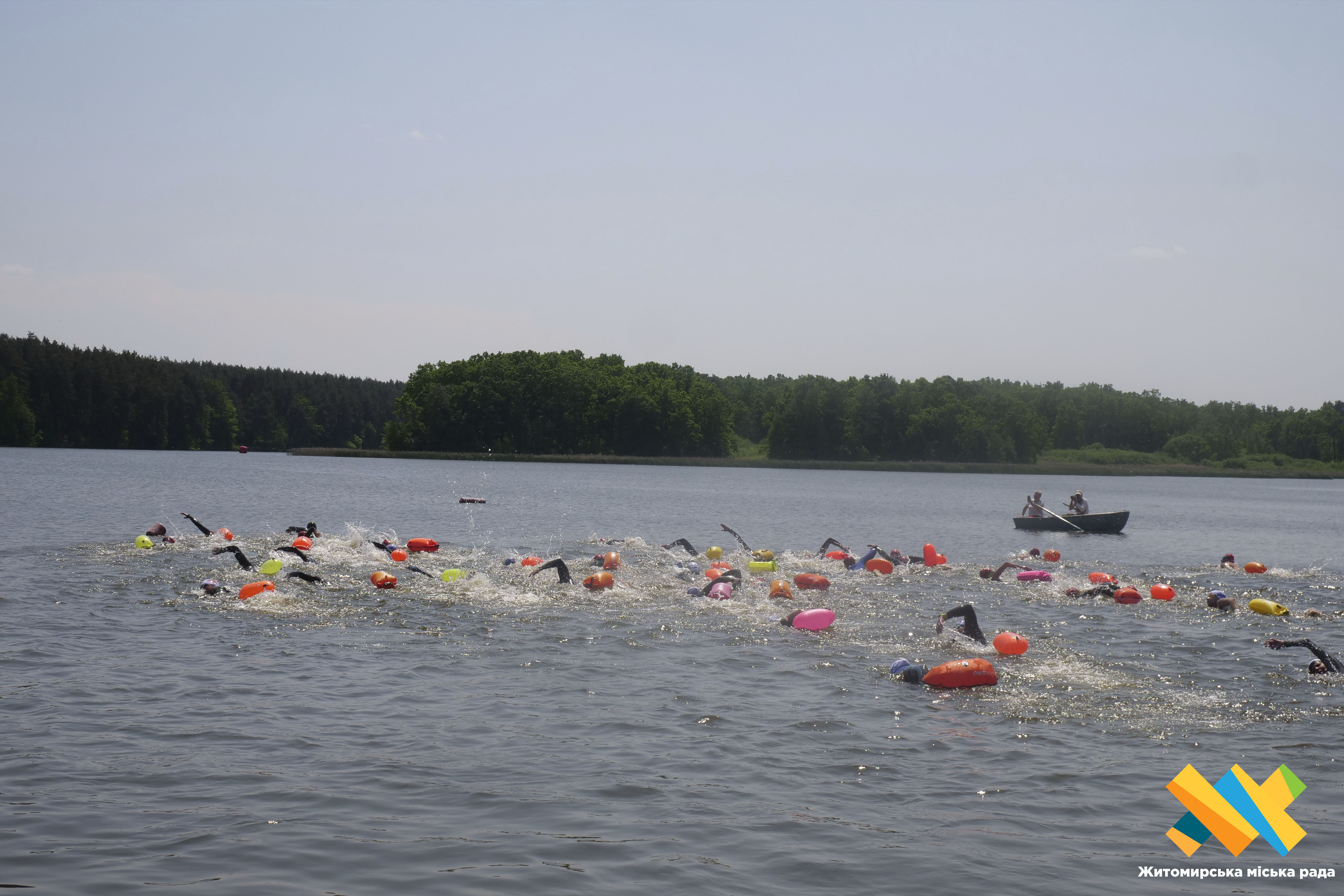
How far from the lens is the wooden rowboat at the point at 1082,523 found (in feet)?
142

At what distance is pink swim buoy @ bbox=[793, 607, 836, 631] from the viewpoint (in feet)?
56.7

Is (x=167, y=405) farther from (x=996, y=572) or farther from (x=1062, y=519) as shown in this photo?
(x=996, y=572)

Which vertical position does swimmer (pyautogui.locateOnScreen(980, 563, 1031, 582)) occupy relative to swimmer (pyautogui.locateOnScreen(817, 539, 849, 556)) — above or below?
below

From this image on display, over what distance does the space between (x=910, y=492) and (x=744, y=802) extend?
73.7 m

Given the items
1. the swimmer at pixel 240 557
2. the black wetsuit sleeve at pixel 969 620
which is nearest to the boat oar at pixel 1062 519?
the black wetsuit sleeve at pixel 969 620

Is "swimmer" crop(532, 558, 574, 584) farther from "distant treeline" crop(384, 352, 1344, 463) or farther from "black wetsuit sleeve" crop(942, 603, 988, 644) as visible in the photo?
"distant treeline" crop(384, 352, 1344, 463)

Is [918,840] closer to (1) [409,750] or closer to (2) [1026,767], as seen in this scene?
(2) [1026,767]

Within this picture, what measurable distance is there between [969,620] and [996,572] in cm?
1107

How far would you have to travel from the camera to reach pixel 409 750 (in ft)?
32.1

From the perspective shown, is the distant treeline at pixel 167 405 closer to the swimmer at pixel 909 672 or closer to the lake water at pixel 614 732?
the lake water at pixel 614 732

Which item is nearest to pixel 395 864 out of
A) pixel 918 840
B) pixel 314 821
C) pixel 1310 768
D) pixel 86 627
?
pixel 314 821

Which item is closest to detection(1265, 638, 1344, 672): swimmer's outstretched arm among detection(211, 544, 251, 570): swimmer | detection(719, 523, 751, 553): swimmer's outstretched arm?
detection(719, 523, 751, 553): swimmer's outstretched arm

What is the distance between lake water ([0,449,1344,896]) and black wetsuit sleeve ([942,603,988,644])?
0.72 ft

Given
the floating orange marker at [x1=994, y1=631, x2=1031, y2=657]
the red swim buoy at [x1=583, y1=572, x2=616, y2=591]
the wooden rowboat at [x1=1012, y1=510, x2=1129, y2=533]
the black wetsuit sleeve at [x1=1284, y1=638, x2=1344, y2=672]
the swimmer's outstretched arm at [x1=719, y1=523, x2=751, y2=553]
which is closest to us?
the black wetsuit sleeve at [x1=1284, y1=638, x2=1344, y2=672]
